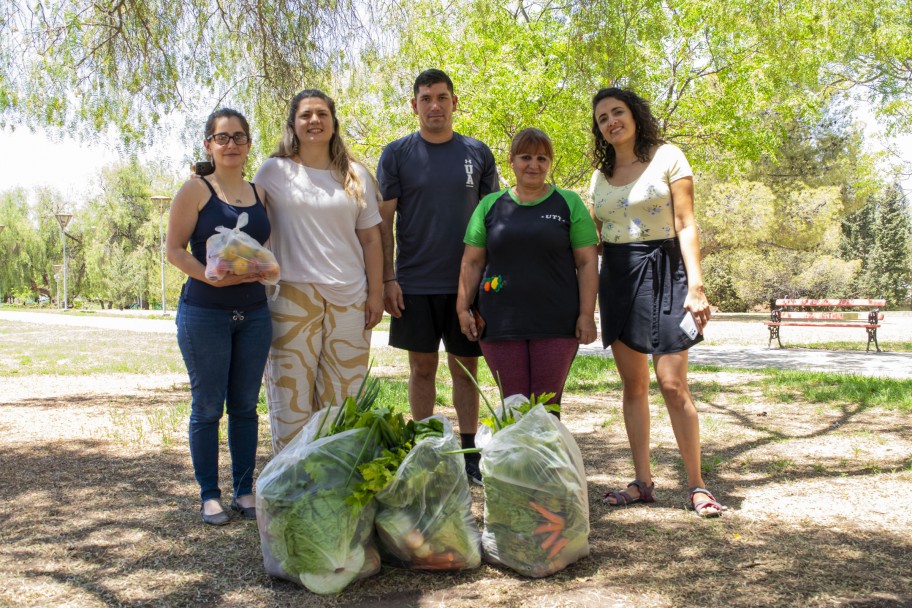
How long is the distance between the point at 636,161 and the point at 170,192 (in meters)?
26.7

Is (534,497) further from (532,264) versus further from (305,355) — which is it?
(305,355)

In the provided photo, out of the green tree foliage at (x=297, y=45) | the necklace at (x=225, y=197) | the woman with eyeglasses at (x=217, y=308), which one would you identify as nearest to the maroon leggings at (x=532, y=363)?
the woman with eyeglasses at (x=217, y=308)

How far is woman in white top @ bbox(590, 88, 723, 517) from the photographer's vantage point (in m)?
3.58

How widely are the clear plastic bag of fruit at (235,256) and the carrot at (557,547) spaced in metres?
1.67

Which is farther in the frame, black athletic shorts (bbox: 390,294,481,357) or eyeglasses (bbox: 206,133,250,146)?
black athletic shorts (bbox: 390,294,481,357)

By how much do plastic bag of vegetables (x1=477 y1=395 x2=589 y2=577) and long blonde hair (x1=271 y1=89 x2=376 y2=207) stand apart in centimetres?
143

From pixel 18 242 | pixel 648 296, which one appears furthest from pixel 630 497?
pixel 18 242

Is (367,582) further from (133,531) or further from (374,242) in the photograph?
(374,242)

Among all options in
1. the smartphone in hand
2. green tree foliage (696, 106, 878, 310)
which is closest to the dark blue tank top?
the smartphone in hand

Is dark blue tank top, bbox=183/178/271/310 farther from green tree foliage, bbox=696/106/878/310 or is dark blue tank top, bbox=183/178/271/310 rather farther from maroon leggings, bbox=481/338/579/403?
green tree foliage, bbox=696/106/878/310

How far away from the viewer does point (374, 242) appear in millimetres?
3729

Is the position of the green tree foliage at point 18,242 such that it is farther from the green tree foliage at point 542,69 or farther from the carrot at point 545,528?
the carrot at point 545,528

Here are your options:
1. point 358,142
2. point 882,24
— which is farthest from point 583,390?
point 358,142

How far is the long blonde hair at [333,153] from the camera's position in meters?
3.62
